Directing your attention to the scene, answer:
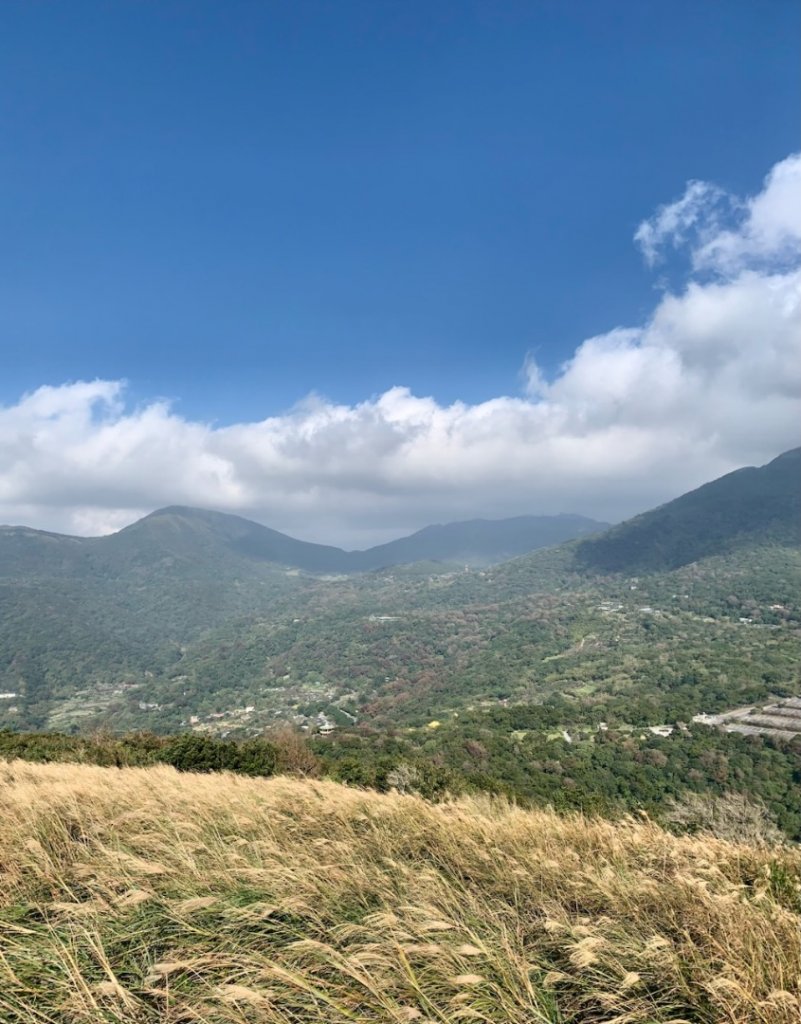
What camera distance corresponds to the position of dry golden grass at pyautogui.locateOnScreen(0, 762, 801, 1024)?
7.40 ft

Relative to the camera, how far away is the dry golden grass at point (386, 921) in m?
2.26

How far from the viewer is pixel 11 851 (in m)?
4.07

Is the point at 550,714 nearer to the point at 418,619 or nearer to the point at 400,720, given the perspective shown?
the point at 400,720

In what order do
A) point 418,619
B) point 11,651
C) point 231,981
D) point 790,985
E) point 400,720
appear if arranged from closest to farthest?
point 790,985 → point 231,981 → point 400,720 → point 11,651 → point 418,619

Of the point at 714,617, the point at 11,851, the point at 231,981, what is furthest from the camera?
the point at 714,617

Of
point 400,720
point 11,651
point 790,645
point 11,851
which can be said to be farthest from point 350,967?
point 11,651

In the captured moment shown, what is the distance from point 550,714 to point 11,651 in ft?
547

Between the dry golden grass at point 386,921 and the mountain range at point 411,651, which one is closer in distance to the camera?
the dry golden grass at point 386,921

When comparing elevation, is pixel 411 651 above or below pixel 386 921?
below

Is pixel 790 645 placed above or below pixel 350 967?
below

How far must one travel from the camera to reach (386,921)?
2.71 m

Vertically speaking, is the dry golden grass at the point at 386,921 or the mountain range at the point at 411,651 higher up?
the dry golden grass at the point at 386,921

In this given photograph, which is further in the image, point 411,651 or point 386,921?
point 411,651

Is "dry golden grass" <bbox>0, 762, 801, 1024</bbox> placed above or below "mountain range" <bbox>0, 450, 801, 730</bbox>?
above
